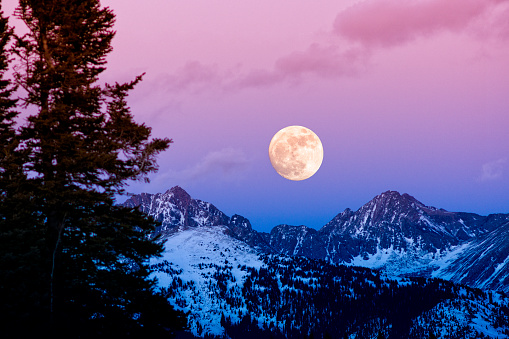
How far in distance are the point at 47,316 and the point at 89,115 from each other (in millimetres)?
8160

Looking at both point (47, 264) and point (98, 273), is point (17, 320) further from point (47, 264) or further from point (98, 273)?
point (98, 273)

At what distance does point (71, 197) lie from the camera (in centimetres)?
1630

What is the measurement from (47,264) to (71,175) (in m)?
3.46

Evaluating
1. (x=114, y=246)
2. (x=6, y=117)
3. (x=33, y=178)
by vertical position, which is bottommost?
(x=114, y=246)

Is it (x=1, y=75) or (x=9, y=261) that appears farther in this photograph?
(x=1, y=75)

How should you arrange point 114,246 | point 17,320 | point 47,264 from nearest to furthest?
1. point 17,320
2. point 47,264
3. point 114,246

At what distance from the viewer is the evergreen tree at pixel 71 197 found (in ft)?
51.3

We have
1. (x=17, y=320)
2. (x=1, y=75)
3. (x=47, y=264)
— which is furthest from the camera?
(x=1, y=75)

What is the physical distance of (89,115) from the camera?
61.0 feet

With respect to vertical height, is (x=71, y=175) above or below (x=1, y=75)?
below

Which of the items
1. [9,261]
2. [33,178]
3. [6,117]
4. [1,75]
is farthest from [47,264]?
[1,75]

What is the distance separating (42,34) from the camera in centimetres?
1852

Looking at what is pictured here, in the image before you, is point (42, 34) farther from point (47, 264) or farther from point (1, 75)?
point (47, 264)

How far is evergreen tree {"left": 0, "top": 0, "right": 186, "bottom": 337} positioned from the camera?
15641 mm
